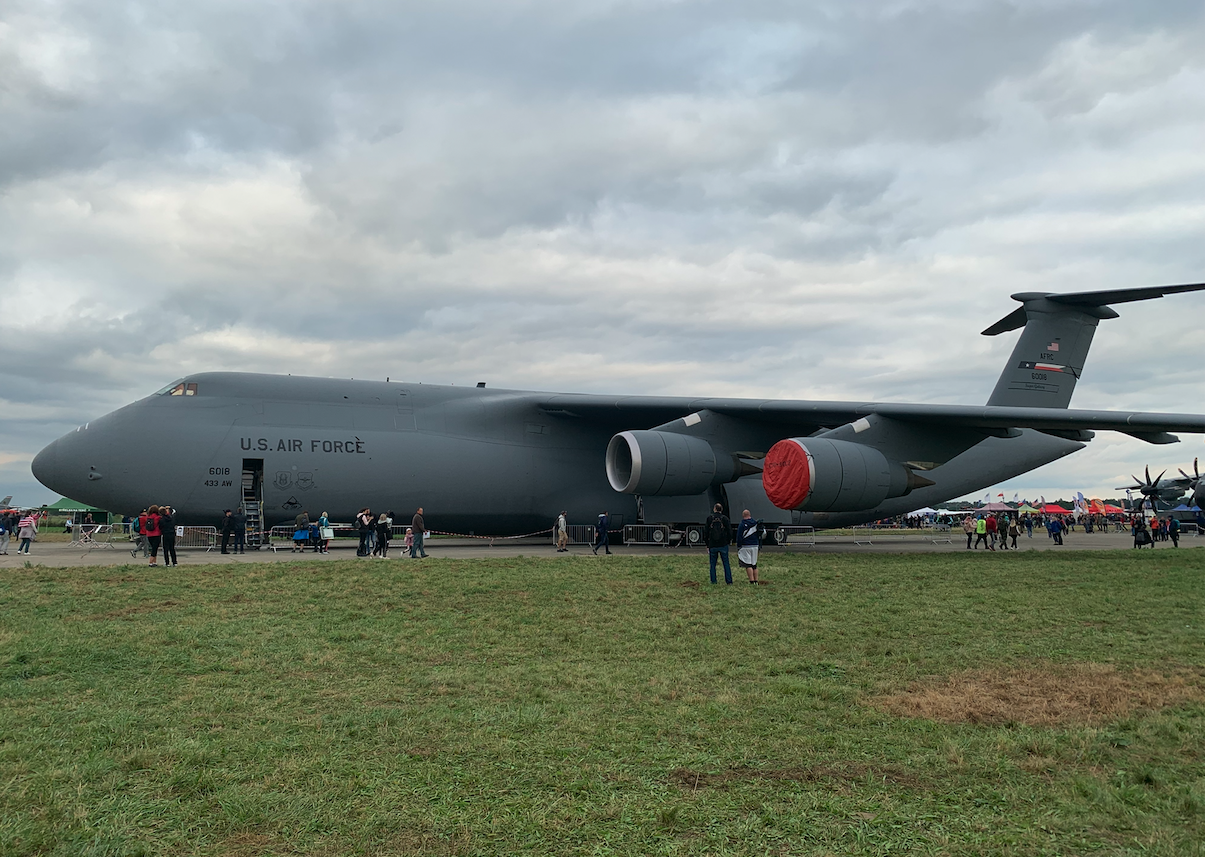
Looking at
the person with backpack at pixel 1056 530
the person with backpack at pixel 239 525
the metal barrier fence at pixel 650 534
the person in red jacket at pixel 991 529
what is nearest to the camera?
the person with backpack at pixel 239 525

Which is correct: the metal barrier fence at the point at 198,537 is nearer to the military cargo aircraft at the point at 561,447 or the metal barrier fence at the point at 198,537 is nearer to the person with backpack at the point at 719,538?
the military cargo aircraft at the point at 561,447

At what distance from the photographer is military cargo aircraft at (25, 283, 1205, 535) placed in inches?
698

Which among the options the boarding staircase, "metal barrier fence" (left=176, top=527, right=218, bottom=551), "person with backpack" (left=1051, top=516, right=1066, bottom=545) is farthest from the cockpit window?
"person with backpack" (left=1051, top=516, right=1066, bottom=545)

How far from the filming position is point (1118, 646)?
25.0ft

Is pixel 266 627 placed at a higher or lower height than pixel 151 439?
lower

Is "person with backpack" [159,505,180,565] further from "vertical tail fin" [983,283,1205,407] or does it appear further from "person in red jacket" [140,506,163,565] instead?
"vertical tail fin" [983,283,1205,407]

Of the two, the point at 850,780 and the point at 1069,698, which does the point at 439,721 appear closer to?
the point at 850,780

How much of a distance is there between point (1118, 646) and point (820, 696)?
362cm

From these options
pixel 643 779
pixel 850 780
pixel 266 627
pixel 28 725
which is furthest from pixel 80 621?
pixel 850 780

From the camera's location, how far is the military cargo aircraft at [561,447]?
17719 millimetres

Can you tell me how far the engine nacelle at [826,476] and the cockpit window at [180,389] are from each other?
1255cm

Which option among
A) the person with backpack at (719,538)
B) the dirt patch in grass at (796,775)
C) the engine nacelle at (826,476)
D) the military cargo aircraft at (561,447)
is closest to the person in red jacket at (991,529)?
the military cargo aircraft at (561,447)

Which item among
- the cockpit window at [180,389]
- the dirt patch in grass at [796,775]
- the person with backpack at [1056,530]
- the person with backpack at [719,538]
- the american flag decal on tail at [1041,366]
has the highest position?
the american flag decal on tail at [1041,366]

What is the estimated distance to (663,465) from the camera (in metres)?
19.2
